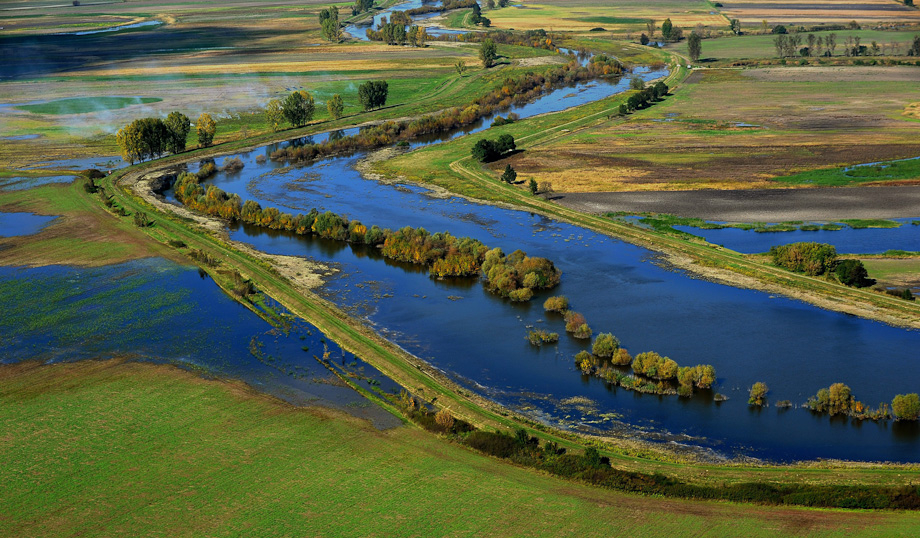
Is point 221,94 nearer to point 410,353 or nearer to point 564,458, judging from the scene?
point 410,353

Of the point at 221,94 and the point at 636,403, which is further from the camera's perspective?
the point at 221,94

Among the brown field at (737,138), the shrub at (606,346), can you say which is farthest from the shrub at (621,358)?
the brown field at (737,138)

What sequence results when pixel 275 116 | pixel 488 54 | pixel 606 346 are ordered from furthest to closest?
1. pixel 488 54
2. pixel 275 116
3. pixel 606 346

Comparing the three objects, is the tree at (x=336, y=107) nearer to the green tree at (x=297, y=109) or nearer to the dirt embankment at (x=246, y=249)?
the green tree at (x=297, y=109)

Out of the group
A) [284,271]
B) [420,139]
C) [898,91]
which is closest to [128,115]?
[420,139]

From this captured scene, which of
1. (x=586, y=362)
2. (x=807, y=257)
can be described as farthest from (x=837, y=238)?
(x=586, y=362)

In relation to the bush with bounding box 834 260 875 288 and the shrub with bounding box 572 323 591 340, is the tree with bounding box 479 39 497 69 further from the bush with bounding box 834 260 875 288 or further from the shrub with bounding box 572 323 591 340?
the shrub with bounding box 572 323 591 340

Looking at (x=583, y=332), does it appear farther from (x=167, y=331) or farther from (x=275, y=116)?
(x=275, y=116)
